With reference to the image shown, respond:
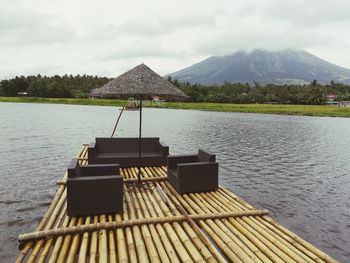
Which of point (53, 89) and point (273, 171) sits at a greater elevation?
point (53, 89)

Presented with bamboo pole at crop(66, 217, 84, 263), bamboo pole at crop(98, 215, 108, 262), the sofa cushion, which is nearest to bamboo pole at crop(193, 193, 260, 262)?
bamboo pole at crop(98, 215, 108, 262)

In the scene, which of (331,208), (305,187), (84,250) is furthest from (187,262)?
(305,187)

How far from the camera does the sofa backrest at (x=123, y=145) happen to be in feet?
35.7

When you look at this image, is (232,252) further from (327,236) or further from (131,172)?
(131,172)

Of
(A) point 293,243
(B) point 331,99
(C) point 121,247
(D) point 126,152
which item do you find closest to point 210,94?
(B) point 331,99

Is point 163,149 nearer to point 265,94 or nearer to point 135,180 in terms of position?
point 135,180

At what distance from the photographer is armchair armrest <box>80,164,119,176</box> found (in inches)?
294

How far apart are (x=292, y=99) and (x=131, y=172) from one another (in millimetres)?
100145

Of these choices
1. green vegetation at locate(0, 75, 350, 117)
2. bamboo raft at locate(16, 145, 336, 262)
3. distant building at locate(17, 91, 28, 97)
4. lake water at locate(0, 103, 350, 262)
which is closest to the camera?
bamboo raft at locate(16, 145, 336, 262)

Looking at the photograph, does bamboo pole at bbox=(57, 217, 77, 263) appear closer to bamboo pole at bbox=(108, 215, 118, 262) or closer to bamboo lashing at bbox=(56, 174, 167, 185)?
bamboo pole at bbox=(108, 215, 118, 262)

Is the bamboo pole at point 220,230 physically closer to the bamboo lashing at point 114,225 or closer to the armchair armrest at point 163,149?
the bamboo lashing at point 114,225

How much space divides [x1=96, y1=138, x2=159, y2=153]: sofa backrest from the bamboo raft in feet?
12.2

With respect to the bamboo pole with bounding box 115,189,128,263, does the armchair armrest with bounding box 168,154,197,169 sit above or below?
above

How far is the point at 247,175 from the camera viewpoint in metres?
13.3
